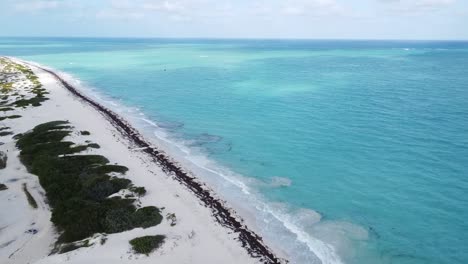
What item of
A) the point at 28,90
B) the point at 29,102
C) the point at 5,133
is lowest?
the point at 5,133

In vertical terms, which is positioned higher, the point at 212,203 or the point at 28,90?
the point at 28,90

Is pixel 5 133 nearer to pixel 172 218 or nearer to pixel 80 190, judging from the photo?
pixel 80 190

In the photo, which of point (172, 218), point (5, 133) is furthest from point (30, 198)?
point (5, 133)

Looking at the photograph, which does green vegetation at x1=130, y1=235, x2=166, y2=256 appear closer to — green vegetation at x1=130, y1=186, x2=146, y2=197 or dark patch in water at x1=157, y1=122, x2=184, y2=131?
green vegetation at x1=130, y1=186, x2=146, y2=197

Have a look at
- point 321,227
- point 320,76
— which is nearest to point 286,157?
point 321,227

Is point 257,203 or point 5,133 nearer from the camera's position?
point 257,203

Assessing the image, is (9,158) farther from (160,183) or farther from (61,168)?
(160,183)
